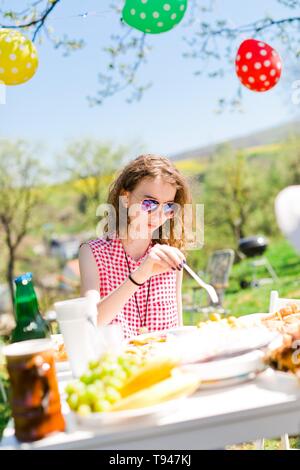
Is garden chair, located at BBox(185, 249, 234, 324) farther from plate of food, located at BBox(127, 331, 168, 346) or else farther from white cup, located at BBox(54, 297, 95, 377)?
white cup, located at BBox(54, 297, 95, 377)

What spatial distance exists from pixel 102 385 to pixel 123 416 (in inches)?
3.4

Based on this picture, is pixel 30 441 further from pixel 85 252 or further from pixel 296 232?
pixel 85 252

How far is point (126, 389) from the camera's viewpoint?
1.03m

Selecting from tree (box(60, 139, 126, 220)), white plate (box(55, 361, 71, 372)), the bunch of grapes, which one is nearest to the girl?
white plate (box(55, 361, 71, 372))

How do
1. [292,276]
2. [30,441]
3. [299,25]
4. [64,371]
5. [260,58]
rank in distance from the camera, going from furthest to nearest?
1. [292,276]
2. [299,25]
3. [260,58]
4. [64,371]
5. [30,441]

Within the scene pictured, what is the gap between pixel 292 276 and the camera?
27.1 ft

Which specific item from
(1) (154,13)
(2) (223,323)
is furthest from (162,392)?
(1) (154,13)

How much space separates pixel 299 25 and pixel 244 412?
4703mm

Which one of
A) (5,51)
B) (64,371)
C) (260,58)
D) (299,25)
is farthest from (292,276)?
(64,371)

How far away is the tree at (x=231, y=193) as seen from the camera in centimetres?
1090

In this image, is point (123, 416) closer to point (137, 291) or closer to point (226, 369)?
point (226, 369)

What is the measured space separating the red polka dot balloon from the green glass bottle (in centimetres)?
212

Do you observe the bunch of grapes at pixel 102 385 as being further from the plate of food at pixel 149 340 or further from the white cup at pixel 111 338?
the plate of food at pixel 149 340

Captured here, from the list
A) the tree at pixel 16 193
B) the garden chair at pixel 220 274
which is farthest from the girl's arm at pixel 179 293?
the tree at pixel 16 193
